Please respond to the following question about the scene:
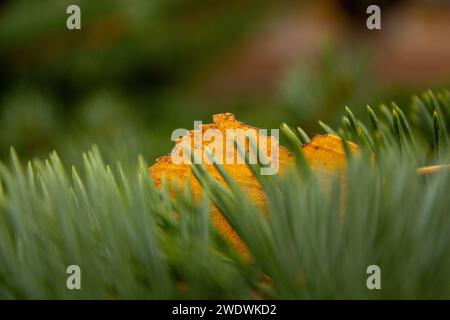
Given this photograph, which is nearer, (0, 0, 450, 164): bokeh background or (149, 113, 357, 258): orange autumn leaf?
(149, 113, 357, 258): orange autumn leaf

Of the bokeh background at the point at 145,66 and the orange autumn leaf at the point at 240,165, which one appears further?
the bokeh background at the point at 145,66

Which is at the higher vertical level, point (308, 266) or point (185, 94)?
point (185, 94)

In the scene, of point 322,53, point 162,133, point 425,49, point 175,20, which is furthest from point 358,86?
point 425,49

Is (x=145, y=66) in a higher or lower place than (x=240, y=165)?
higher

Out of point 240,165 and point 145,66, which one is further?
point 145,66

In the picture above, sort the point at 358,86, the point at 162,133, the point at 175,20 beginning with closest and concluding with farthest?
the point at 358,86 → the point at 162,133 → the point at 175,20

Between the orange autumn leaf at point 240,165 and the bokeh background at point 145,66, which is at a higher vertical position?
the bokeh background at point 145,66
